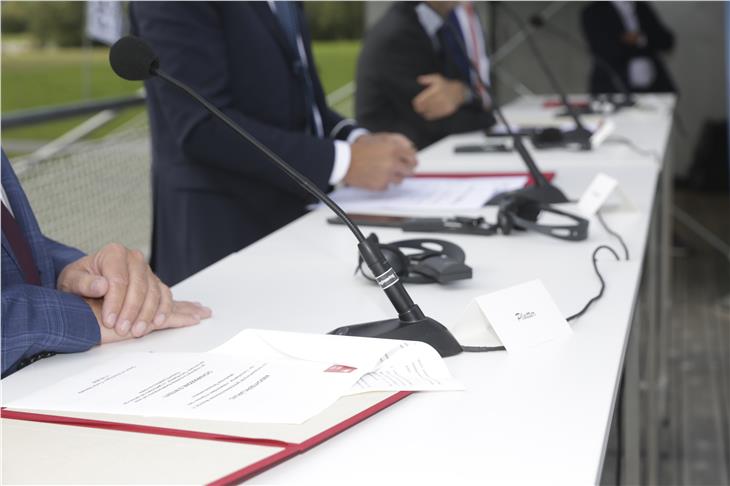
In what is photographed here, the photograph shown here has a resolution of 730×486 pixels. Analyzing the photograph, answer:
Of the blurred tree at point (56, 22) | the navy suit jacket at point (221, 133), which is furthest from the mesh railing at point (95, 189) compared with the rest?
the blurred tree at point (56, 22)

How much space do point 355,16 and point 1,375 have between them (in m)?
9.36

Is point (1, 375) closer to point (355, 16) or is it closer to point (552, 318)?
point (552, 318)

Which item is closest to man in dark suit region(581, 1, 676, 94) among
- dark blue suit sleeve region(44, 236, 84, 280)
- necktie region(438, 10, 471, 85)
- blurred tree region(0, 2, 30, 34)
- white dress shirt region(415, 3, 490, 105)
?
white dress shirt region(415, 3, 490, 105)

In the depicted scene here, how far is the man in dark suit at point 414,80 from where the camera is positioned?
310 cm

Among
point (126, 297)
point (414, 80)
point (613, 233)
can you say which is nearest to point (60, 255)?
point (126, 297)

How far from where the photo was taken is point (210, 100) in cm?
185

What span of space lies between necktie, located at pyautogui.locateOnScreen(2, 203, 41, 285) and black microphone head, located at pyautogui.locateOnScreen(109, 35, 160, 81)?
0.80 ft

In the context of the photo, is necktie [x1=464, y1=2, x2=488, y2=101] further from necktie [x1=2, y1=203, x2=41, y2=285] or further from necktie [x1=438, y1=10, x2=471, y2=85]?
necktie [x1=2, y1=203, x2=41, y2=285]

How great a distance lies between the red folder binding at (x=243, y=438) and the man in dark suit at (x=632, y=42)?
5136mm

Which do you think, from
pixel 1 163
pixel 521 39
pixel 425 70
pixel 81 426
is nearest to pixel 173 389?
pixel 81 426

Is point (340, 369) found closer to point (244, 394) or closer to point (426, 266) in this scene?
point (244, 394)

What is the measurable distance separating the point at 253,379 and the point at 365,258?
0.18 meters

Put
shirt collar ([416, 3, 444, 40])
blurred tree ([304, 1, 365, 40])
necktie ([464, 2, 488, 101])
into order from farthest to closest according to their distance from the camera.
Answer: blurred tree ([304, 1, 365, 40])
necktie ([464, 2, 488, 101])
shirt collar ([416, 3, 444, 40])

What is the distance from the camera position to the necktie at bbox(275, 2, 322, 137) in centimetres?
205
